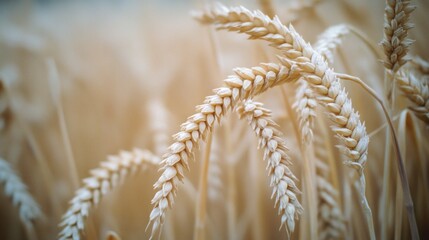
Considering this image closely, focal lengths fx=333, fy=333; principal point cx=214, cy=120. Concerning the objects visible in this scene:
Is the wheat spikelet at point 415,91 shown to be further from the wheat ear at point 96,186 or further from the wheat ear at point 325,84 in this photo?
the wheat ear at point 96,186

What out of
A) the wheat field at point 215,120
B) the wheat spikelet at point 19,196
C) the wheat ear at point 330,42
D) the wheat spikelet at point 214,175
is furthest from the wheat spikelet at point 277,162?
the wheat spikelet at point 19,196

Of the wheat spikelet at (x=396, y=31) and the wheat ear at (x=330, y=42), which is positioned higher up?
the wheat ear at (x=330, y=42)

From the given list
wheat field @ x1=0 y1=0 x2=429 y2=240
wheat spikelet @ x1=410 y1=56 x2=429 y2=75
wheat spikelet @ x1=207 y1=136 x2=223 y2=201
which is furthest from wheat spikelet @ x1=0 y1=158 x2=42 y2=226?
wheat spikelet @ x1=410 y1=56 x2=429 y2=75

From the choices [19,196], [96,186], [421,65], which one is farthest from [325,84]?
[19,196]

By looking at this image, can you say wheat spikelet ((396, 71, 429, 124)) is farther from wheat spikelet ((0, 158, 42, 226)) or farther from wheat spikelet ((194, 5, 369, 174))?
wheat spikelet ((0, 158, 42, 226))

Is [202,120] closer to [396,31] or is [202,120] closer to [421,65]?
[396,31]

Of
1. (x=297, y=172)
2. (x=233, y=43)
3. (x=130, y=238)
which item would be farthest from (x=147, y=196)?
(x=233, y=43)
